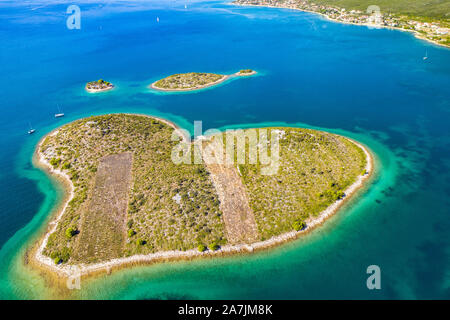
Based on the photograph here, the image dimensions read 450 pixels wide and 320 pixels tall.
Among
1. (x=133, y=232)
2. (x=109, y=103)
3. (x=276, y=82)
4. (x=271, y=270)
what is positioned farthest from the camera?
(x=276, y=82)

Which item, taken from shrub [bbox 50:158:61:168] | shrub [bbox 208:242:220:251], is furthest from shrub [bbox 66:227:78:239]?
shrub [bbox 50:158:61:168]

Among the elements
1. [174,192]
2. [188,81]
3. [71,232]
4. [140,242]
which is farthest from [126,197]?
[188,81]

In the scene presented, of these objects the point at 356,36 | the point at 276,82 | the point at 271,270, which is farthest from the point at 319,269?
the point at 356,36

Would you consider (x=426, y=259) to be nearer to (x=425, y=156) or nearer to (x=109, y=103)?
(x=425, y=156)

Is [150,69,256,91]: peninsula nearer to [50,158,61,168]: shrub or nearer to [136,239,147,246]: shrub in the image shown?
[50,158,61,168]: shrub

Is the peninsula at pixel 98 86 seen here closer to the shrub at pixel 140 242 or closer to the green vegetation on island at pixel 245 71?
the green vegetation on island at pixel 245 71

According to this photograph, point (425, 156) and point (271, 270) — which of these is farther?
point (425, 156)

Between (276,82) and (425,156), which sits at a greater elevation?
(276,82)
